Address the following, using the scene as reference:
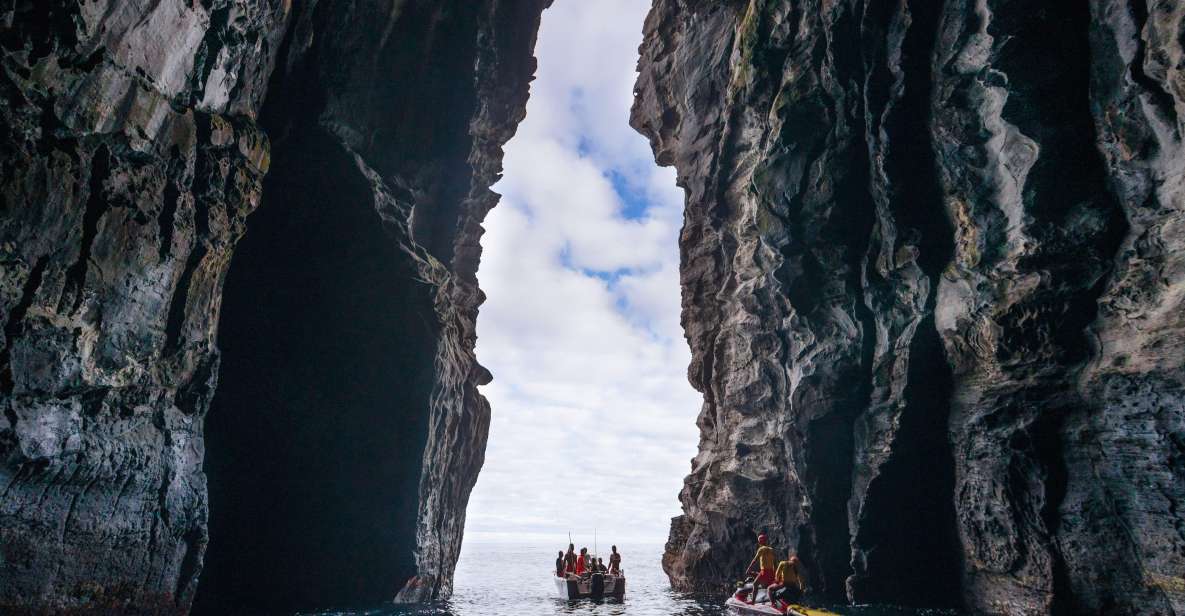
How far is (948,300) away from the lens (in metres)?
19.3

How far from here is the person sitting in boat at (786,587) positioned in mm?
17578

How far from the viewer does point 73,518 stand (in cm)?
1193

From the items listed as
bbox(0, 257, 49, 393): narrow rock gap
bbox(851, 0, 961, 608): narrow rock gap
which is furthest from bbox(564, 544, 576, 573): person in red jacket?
bbox(0, 257, 49, 393): narrow rock gap

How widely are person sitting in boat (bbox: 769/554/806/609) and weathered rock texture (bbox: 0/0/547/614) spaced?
11.6 m

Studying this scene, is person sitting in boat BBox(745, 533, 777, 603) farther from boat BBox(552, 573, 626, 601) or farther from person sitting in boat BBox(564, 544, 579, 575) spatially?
person sitting in boat BBox(564, 544, 579, 575)

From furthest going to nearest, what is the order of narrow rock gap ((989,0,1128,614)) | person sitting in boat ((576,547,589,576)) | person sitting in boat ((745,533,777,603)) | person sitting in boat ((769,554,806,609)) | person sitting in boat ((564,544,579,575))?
person sitting in boat ((564,544,579,575)) < person sitting in boat ((576,547,589,576)) < person sitting in boat ((745,533,777,603)) < person sitting in boat ((769,554,806,609)) < narrow rock gap ((989,0,1128,614))

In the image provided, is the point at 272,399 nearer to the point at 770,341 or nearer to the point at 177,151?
the point at 177,151

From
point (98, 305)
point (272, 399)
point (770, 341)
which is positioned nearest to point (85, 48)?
point (98, 305)

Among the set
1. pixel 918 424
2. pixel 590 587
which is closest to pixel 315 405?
pixel 590 587

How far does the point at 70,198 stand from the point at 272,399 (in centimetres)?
1112

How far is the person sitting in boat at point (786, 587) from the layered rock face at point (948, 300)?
381 centimetres

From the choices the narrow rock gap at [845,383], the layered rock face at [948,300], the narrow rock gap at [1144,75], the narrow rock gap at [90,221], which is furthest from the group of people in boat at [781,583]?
the narrow rock gap at [90,221]

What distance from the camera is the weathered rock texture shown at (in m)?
11.3

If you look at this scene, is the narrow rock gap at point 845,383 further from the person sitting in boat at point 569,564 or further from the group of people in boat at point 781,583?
the person sitting in boat at point 569,564
